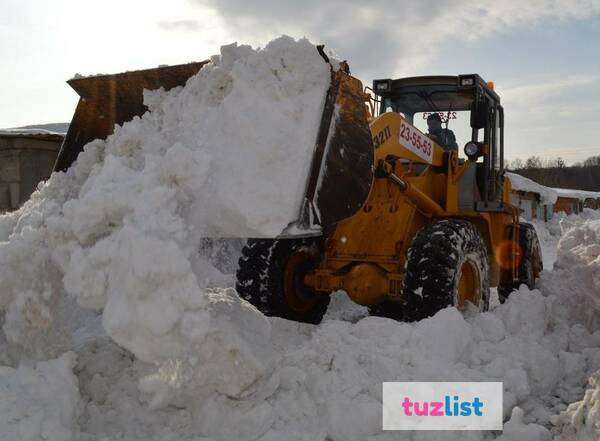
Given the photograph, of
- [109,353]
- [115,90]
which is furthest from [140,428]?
[115,90]

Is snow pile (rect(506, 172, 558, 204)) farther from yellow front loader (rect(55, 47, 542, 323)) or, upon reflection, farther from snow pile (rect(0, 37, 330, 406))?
snow pile (rect(0, 37, 330, 406))

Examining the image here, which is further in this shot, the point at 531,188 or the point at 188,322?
the point at 531,188

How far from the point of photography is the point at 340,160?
3.62 metres

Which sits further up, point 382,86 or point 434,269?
point 382,86

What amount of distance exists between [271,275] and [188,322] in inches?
96.4

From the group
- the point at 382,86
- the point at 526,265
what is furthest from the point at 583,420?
the point at 382,86

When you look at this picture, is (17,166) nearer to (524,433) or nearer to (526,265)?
(526,265)

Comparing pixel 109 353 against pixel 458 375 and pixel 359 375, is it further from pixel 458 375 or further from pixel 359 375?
pixel 458 375

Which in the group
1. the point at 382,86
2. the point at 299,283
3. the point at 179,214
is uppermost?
the point at 382,86

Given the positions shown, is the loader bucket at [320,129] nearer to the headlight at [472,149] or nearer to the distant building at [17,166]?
the headlight at [472,149]

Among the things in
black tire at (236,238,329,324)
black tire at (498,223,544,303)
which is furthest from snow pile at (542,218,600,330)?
black tire at (236,238,329,324)

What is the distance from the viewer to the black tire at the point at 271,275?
200 inches

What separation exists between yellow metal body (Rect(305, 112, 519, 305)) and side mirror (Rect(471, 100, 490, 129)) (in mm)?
516

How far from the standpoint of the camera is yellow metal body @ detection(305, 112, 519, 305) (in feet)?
15.7
